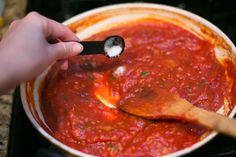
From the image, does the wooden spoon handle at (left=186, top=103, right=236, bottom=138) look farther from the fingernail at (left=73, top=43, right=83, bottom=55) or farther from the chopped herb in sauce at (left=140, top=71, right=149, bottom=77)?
the fingernail at (left=73, top=43, right=83, bottom=55)

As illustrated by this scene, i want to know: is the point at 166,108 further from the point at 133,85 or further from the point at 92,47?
the point at 92,47

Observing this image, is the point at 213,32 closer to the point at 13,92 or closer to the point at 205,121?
the point at 205,121

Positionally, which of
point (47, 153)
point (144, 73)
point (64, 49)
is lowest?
point (47, 153)

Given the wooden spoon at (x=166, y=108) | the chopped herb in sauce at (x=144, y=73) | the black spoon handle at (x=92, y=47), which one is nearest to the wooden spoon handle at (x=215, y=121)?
the wooden spoon at (x=166, y=108)

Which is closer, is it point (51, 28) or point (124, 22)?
point (51, 28)

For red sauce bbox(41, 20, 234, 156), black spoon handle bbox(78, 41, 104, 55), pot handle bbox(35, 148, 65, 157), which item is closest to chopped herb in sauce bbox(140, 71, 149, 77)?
red sauce bbox(41, 20, 234, 156)

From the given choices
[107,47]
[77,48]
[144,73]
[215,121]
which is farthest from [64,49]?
[215,121]

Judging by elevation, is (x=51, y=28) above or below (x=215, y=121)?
above
